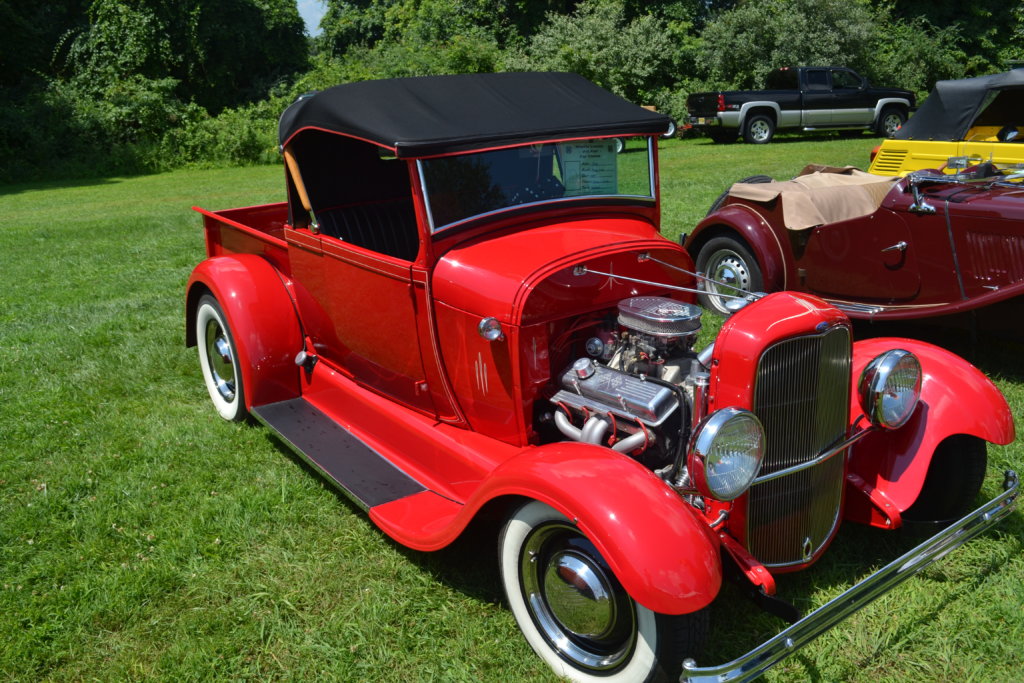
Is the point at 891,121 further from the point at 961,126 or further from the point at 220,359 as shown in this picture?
the point at 220,359

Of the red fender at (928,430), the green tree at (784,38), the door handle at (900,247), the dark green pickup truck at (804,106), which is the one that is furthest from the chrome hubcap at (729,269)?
the green tree at (784,38)

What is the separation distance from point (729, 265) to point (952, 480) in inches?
131

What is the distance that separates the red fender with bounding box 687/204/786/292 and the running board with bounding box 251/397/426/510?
Answer: 3491mm

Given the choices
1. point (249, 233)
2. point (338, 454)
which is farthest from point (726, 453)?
point (249, 233)

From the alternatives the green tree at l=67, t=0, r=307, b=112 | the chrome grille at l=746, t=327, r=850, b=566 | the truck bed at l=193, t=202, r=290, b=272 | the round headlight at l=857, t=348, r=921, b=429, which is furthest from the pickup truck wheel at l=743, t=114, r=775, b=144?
the chrome grille at l=746, t=327, r=850, b=566

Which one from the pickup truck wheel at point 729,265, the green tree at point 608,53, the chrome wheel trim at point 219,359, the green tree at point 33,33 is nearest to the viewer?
the chrome wheel trim at point 219,359

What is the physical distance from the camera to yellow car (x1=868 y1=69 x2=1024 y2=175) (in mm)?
6922

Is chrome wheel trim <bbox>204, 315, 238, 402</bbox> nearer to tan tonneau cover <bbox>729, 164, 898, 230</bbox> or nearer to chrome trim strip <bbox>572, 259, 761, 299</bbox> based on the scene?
chrome trim strip <bbox>572, 259, 761, 299</bbox>

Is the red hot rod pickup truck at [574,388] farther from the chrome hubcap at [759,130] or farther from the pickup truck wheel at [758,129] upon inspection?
the chrome hubcap at [759,130]

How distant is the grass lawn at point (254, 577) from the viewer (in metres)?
2.85

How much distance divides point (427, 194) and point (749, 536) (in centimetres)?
181

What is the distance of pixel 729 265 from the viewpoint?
6.40 m

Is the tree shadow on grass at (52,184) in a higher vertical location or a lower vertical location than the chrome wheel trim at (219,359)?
higher

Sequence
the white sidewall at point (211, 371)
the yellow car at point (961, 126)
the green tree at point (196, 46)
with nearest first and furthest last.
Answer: the white sidewall at point (211, 371)
the yellow car at point (961, 126)
the green tree at point (196, 46)
